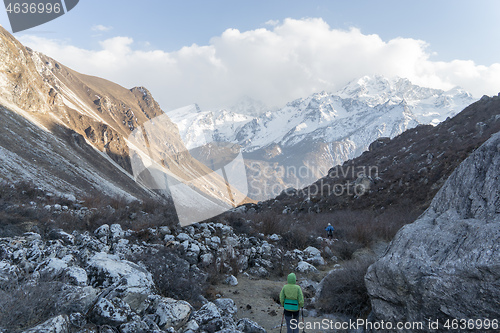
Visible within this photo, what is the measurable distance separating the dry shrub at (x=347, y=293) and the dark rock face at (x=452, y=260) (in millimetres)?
1057

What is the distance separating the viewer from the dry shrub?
696cm

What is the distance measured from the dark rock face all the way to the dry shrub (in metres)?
1.06

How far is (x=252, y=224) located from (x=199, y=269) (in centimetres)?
695

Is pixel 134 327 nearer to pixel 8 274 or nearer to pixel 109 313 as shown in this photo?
pixel 109 313

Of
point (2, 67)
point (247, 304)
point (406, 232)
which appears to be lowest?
point (247, 304)

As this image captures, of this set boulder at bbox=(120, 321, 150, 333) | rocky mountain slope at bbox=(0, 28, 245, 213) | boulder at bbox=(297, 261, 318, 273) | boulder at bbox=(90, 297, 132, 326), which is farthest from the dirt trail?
rocky mountain slope at bbox=(0, 28, 245, 213)

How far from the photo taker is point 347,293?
23.8 feet

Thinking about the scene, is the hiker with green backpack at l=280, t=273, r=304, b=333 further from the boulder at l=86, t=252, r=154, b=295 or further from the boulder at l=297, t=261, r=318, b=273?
the boulder at l=297, t=261, r=318, b=273

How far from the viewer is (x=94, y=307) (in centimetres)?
480

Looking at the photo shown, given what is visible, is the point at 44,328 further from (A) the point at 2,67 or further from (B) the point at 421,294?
(A) the point at 2,67

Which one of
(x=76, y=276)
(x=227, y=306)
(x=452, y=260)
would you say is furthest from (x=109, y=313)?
(x=452, y=260)

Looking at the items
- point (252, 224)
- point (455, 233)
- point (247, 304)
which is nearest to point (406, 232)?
point (455, 233)

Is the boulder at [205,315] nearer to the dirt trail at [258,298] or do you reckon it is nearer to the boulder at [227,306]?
Answer: the boulder at [227,306]

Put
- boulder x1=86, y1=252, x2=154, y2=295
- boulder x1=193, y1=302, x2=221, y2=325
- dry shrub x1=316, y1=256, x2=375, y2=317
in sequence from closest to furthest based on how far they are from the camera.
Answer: boulder x1=86, y1=252, x2=154, y2=295 < boulder x1=193, y1=302, x2=221, y2=325 < dry shrub x1=316, y1=256, x2=375, y2=317
